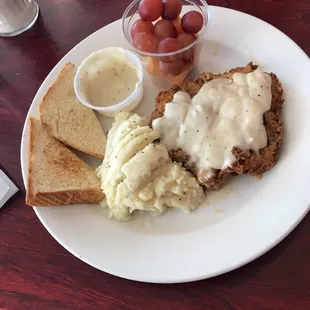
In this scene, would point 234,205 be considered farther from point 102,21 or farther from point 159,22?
point 102,21

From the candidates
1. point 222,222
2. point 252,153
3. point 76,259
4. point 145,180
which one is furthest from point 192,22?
point 76,259

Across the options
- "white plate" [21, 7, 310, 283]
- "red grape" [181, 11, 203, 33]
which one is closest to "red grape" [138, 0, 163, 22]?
"red grape" [181, 11, 203, 33]

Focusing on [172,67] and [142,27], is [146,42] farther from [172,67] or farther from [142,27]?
[172,67]

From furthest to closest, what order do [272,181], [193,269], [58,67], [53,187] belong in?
[58,67]
[53,187]
[272,181]
[193,269]

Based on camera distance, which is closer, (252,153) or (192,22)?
(252,153)

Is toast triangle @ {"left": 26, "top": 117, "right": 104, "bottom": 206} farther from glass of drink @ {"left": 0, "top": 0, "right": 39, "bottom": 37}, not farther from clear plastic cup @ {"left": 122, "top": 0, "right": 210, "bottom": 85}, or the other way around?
glass of drink @ {"left": 0, "top": 0, "right": 39, "bottom": 37}

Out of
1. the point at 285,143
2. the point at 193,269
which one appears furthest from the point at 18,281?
the point at 285,143

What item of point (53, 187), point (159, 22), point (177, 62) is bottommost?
point (53, 187)
